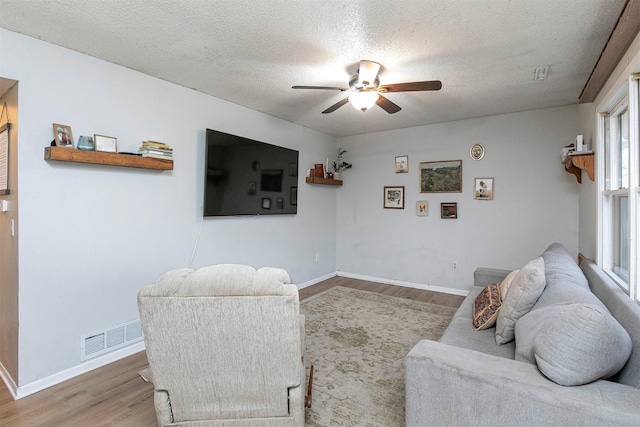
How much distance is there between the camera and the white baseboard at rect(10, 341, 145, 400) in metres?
2.13

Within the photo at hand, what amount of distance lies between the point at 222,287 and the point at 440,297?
3.63 m

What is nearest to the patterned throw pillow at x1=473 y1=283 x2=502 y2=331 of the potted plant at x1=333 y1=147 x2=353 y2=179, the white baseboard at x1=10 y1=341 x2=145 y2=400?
the white baseboard at x1=10 y1=341 x2=145 y2=400

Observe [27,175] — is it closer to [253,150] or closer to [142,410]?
[142,410]

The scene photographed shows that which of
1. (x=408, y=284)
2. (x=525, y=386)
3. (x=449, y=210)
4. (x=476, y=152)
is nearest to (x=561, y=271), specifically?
(x=525, y=386)

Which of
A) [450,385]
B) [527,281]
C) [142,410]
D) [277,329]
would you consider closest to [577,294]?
[527,281]

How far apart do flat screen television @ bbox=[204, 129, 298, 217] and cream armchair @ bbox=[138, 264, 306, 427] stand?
6.61 feet

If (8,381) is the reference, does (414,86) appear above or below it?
above

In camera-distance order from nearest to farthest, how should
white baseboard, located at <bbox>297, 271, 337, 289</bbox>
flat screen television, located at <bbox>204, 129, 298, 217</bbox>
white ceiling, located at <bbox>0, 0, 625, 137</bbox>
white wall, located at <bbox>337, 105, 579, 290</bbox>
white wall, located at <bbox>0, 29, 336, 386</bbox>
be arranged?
white ceiling, located at <bbox>0, 0, 625, 137</bbox> < white wall, located at <bbox>0, 29, 336, 386</bbox> < flat screen television, located at <bbox>204, 129, 298, 217</bbox> < white wall, located at <bbox>337, 105, 579, 290</bbox> < white baseboard, located at <bbox>297, 271, 337, 289</bbox>

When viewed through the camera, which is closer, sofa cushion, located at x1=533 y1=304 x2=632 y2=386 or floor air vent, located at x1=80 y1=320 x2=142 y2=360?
sofa cushion, located at x1=533 y1=304 x2=632 y2=386

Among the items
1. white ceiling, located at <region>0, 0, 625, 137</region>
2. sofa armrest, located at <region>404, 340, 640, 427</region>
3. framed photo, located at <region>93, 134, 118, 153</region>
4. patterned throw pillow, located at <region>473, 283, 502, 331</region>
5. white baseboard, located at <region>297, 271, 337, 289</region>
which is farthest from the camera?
white baseboard, located at <region>297, 271, 337, 289</region>

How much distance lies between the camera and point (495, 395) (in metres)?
1.21

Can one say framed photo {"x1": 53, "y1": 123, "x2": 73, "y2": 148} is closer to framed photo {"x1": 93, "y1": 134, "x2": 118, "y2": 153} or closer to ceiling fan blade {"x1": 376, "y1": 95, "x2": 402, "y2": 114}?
framed photo {"x1": 93, "y1": 134, "x2": 118, "y2": 153}

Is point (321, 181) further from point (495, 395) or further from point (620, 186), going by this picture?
point (495, 395)

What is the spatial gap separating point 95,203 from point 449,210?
4123 millimetres
